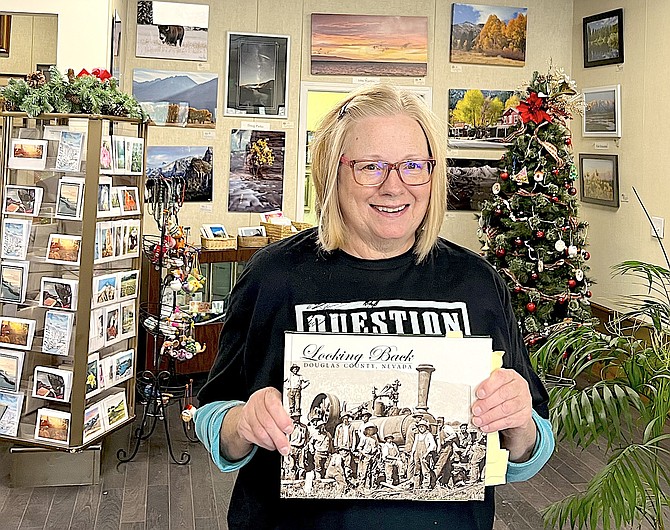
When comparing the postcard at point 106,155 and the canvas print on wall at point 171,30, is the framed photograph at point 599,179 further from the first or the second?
the postcard at point 106,155

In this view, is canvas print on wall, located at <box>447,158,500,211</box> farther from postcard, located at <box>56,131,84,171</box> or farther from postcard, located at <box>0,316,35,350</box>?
postcard, located at <box>0,316,35,350</box>

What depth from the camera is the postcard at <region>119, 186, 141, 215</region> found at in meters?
4.85

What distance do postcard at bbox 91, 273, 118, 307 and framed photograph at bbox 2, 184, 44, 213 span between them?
454 millimetres

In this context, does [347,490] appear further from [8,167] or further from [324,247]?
[8,167]

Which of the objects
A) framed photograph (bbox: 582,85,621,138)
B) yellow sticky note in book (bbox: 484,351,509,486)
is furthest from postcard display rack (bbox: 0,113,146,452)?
framed photograph (bbox: 582,85,621,138)

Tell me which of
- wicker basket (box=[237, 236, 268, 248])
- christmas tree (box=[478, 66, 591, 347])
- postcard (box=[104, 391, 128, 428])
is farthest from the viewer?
wicker basket (box=[237, 236, 268, 248])

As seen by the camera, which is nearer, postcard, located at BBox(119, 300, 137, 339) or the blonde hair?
the blonde hair

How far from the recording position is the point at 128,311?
5.02 meters

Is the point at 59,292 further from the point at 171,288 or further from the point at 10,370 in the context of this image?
the point at 171,288

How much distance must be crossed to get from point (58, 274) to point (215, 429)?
3.21m

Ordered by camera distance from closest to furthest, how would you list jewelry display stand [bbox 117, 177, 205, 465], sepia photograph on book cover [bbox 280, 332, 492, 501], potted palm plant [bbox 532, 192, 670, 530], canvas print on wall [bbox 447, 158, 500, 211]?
sepia photograph on book cover [bbox 280, 332, 492, 501] < potted palm plant [bbox 532, 192, 670, 530] < jewelry display stand [bbox 117, 177, 205, 465] < canvas print on wall [bbox 447, 158, 500, 211]

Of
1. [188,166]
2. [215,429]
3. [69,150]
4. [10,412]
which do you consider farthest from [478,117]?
[215,429]

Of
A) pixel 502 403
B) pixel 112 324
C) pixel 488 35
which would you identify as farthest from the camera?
pixel 488 35

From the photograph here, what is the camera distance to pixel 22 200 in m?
4.61
